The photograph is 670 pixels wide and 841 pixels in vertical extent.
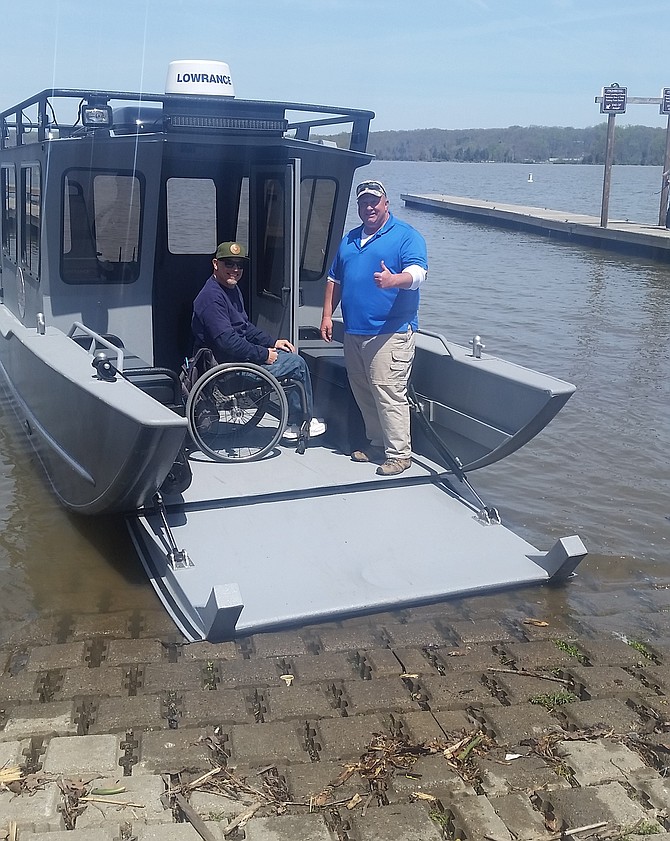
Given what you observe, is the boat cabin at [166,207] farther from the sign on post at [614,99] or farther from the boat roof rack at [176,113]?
the sign on post at [614,99]

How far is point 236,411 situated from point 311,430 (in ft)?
1.95

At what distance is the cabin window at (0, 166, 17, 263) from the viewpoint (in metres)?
7.19

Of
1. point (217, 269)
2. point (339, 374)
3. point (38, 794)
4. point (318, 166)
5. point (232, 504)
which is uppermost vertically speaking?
point (318, 166)

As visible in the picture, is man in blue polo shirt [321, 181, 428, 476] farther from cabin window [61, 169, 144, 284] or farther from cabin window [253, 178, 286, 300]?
cabin window [61, 169, 144, 284]

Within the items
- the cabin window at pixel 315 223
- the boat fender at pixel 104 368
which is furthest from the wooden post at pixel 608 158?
the boat fender at pixel 104 368

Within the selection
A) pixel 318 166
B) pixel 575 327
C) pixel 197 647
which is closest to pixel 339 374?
pixel 318 166

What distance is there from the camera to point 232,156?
253 inches

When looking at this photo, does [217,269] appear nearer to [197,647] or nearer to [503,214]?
[197,647]

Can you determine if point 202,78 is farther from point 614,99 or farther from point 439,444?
point 614,99

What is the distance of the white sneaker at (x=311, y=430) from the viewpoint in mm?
6125

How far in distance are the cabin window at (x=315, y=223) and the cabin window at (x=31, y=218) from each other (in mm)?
1833

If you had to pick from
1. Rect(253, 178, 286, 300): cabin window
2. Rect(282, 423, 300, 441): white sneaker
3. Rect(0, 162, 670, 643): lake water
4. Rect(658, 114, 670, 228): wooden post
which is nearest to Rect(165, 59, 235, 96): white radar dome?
Rect(253, 178, 286, 300): cabin window

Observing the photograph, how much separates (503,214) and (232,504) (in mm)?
29535

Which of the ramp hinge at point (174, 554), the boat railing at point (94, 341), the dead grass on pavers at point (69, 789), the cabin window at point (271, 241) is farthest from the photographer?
the cabin window at point (271, 241)
